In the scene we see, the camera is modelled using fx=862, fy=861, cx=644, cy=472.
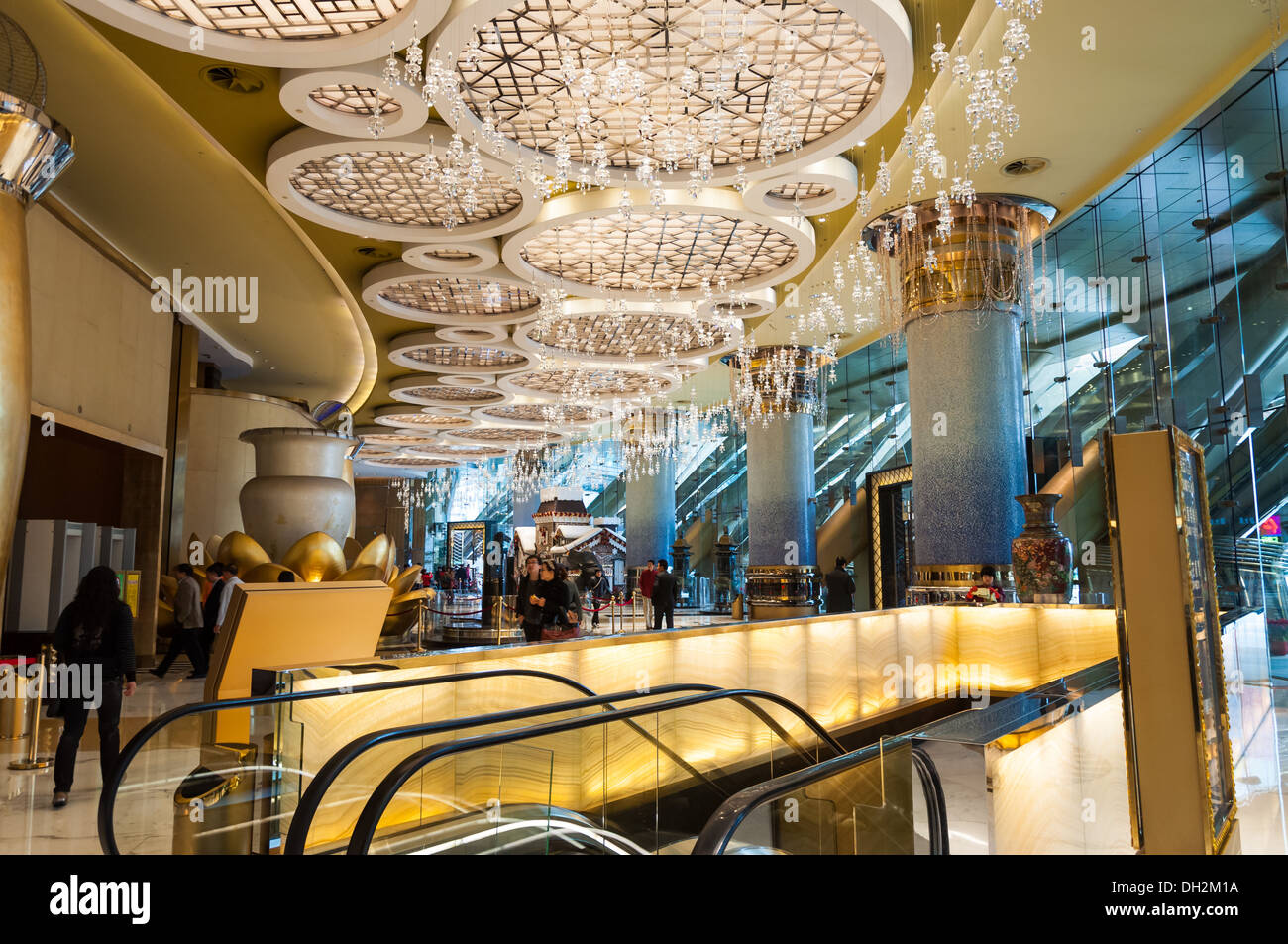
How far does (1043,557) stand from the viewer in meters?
8.50

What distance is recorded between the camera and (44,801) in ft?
15.3

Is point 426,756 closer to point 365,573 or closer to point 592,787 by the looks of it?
point 592,787

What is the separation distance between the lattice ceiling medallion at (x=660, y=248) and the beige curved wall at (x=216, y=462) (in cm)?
598

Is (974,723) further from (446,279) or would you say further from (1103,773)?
(446,279)

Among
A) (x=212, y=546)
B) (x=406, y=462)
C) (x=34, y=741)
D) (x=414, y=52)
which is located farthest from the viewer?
(x=406, y=462)

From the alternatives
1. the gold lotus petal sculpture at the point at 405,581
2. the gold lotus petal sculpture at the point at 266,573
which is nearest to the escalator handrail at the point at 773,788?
the gold lotus petal sculpture at the point at 266,573

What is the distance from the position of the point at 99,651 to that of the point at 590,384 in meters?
12.8

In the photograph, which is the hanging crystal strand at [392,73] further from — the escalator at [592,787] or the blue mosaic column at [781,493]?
the blue mosaic column at [781,493]

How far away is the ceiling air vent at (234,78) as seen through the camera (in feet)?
21.0

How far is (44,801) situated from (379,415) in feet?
58.4

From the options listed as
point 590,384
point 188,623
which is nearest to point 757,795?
point 188,623

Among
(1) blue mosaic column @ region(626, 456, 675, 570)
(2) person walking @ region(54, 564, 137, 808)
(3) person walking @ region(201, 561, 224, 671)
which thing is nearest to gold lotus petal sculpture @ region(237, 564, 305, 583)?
(3) person walking @ region(201, 561, 224, 671)

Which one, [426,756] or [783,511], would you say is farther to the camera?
[783,511]

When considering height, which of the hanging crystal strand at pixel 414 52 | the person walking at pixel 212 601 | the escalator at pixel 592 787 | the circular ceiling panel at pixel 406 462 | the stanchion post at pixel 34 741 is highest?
the circular ceiling panel at pixel 406 462
